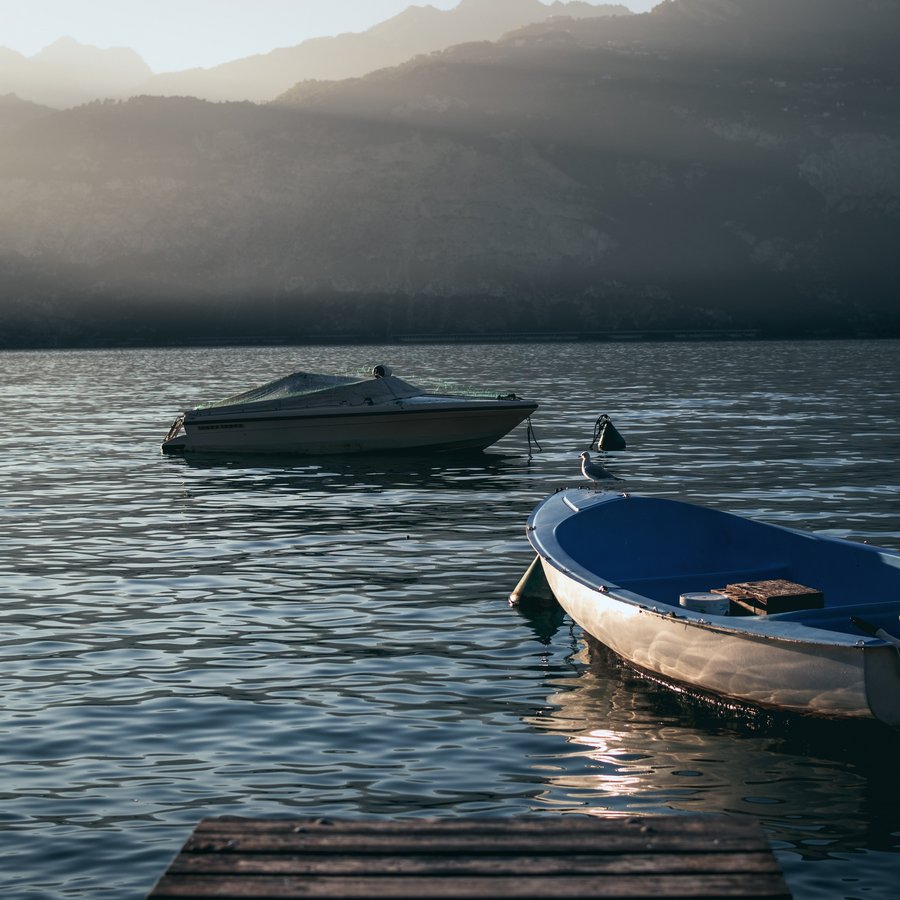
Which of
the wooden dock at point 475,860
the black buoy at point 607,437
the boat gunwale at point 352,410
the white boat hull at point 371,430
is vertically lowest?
the black buoy at point 607,437

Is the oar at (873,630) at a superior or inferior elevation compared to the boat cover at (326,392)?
inferior

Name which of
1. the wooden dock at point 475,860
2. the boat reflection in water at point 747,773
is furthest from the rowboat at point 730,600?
the wooden dock at point 475,860

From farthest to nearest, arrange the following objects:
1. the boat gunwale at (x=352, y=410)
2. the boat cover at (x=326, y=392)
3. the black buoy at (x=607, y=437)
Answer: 1. the black buoy at (x=607, y=437)
2. the boat cover at (x=326, y=392)
3. the boat gunwale at (x=352, y=410)

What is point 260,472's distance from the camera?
3809cm

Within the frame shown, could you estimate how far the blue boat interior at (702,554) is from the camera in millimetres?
15883

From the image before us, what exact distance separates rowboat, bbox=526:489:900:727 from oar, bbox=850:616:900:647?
0.03 m

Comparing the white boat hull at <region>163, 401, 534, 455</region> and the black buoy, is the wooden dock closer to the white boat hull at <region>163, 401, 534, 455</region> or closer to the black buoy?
the white boat hull at <region>163, 401, 534, 455</region>

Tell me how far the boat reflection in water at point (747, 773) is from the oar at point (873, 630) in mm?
822

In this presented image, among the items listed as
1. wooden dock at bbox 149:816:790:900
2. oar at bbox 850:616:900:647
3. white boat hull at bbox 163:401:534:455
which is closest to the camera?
wooden dock at bbox 149:816:790:900

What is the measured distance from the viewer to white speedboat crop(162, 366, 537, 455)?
3972 cm

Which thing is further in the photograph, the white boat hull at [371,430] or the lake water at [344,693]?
the white boat hull at [371,430]

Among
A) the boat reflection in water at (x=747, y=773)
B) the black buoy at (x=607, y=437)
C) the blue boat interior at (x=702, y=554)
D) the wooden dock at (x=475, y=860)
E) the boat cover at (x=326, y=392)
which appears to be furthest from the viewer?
the black buoy at (x=607, y=437)

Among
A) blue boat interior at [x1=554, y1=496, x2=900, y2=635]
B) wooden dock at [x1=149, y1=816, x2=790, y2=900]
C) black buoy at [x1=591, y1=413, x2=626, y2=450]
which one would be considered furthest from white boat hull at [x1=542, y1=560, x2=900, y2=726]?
black buoy at [x1=591, y1=413, x2=626, y2=450]

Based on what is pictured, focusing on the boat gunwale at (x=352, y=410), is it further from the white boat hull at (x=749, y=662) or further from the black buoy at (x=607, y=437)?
the white boat hull at (x=749, y=662)
